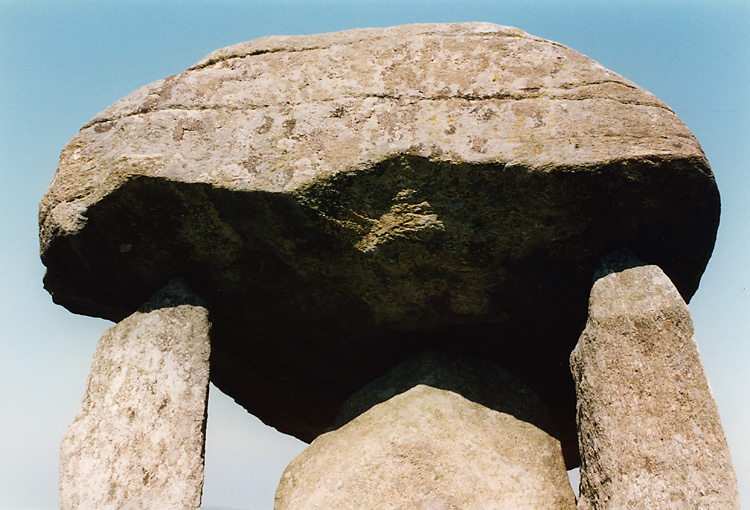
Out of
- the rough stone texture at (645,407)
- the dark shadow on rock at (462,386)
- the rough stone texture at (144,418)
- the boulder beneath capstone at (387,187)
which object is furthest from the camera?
the dark shadow on rock at (462,386)

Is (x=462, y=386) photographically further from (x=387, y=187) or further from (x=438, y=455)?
(x=387, y=187)

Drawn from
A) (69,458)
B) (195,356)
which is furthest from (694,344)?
(69,458)

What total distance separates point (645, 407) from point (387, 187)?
1.72 metres

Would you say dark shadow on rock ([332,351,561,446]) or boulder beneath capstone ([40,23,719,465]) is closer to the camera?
boulder beneath capstone ([40,23,719,465])

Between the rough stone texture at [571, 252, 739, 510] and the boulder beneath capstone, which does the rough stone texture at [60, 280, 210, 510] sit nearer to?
the boulder beneath capstone

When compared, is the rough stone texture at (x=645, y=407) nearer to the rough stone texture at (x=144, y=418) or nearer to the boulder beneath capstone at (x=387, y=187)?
the boulder beneath capstone at (x=387, y=187)

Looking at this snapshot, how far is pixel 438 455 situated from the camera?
4.07 m

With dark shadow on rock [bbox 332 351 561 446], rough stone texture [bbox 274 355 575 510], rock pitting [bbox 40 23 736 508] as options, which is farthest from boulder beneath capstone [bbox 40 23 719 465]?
rough stone texture [bbox 274 355 575 510]

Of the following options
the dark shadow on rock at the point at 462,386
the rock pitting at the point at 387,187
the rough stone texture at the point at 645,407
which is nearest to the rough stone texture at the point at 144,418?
the rock pitting at the point at 387,187

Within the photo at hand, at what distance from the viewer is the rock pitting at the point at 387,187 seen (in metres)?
3.88

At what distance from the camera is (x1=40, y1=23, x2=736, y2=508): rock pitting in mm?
3885

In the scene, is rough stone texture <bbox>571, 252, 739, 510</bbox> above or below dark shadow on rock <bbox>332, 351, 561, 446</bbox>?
above

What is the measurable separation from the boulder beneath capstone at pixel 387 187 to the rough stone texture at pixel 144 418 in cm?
44

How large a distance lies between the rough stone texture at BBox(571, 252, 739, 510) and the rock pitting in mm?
454
